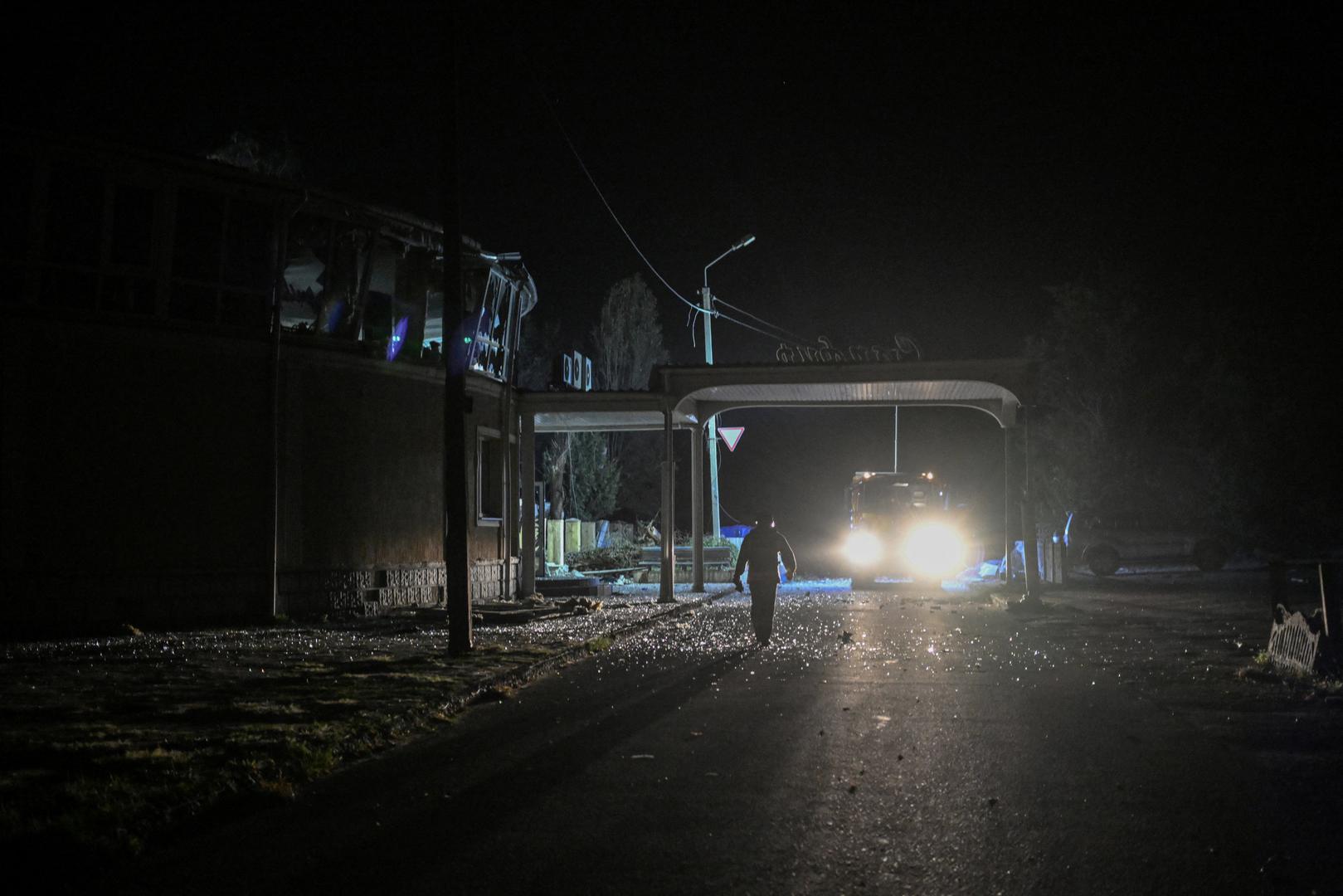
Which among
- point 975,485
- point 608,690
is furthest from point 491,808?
point 975,485

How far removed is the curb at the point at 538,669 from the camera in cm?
1078

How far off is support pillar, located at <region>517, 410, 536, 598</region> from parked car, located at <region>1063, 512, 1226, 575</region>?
16.6m

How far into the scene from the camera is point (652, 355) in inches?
1996

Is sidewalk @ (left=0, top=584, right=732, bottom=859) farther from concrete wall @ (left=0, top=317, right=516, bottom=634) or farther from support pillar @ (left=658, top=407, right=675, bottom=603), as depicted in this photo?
support pillar @ (left=658, top=407, right=675, bottom=603)

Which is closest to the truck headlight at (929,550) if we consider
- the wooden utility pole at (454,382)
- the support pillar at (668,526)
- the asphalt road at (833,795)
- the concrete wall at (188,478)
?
the support pillar at (668,526)

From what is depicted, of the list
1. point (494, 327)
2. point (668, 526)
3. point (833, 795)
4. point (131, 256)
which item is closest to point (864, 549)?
point (668, 526)

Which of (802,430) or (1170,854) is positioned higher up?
(802,430)

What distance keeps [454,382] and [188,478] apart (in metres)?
7.09

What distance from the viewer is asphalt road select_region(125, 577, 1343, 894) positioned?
18.0 feet

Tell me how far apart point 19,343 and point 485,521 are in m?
9.98

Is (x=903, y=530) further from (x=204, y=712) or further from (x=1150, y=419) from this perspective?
(x=204, y=712)

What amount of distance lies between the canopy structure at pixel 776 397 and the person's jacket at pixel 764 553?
25.7ft

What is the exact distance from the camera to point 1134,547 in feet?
117

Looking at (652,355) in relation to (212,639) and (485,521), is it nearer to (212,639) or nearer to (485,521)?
(485,521)
